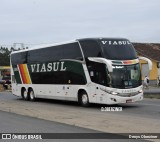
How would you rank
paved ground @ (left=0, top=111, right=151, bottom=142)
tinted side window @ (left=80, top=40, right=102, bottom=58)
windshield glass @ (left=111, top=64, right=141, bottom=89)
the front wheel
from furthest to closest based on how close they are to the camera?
the front wheel < tinted side window @ (left=80, top=40, right=102, bottom=58) < windshield glass @ (left=111, top=64, right=141, bottom=89) < paved ground @ (left=0, top=111, right=151, bottom=142)

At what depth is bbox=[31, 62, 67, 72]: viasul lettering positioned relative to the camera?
24070 mm

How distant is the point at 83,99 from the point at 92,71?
1.87 meters

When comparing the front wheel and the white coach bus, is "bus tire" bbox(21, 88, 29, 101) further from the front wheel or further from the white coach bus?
the white coach bus

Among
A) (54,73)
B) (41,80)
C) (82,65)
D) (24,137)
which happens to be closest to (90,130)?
(24,137)

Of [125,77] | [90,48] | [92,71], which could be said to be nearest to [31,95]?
[92,71]

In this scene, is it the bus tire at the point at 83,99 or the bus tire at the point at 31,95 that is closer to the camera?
the bus tire at the point at 83,99

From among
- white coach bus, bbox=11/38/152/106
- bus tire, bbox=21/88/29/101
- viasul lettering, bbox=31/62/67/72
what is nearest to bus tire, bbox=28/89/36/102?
bus tire, bbox=21/88/29/101

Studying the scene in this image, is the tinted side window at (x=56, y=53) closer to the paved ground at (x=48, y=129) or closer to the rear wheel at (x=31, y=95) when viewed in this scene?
the rear wheel at (x=31, y=95)

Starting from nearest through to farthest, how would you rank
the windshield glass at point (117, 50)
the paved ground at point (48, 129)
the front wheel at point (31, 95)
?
the paved ground at point (48, 129) < the windshield glass at point (117, 50) < the front wheel at point (31, 95)

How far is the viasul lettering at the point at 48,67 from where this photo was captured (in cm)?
2407

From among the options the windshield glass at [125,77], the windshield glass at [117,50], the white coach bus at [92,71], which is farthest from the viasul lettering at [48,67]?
the windshield glass at [125,77]

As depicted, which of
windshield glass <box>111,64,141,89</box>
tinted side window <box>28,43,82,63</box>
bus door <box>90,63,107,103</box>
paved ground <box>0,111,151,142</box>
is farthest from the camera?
tinted side window <box>28,43,82,63</box>

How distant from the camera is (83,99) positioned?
22.3 m

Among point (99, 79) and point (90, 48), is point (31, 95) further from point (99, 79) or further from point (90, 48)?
point (99, 79)
